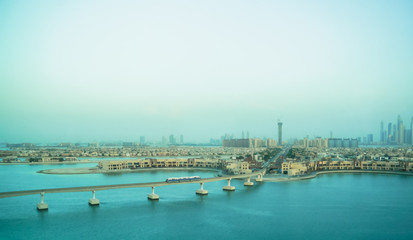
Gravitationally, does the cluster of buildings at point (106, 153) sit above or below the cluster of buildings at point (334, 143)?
below

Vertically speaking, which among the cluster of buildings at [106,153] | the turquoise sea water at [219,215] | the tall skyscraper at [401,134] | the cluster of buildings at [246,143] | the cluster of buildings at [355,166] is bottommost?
the turquoise sea water at [219,215]

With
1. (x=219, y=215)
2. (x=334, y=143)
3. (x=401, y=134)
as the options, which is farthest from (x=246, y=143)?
(x=219, y=215)

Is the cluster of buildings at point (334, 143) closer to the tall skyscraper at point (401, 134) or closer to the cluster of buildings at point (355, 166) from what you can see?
the tall skyscraper at point (401, 134)

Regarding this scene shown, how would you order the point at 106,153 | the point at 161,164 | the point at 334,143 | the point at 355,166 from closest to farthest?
the point at 355,166
the point at 161,164
the point at 106,153
the point at 334,143

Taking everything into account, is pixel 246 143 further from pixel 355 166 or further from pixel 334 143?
pixel 355 166

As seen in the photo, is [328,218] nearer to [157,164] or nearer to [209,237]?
[209,237]

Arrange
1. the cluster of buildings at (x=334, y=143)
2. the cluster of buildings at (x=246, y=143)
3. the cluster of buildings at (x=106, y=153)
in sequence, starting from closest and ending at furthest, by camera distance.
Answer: the cluster of buildings at (x=106, y=153) → the cluster of buildings at (x=246, y=143) → the cluster of buildings at (x=334, y=143)

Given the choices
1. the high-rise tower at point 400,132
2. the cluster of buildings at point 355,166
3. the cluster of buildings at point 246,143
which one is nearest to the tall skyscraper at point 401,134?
the high-rise tower at point 400,132

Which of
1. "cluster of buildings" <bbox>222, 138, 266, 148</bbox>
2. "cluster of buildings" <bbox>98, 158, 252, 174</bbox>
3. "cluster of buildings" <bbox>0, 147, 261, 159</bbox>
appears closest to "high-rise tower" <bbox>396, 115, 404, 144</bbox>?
"cluster of buildings" <bbox>222, 138, 266, 148</bbox>

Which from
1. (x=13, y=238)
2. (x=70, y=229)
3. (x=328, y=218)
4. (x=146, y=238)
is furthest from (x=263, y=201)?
(x=13, y=238)
